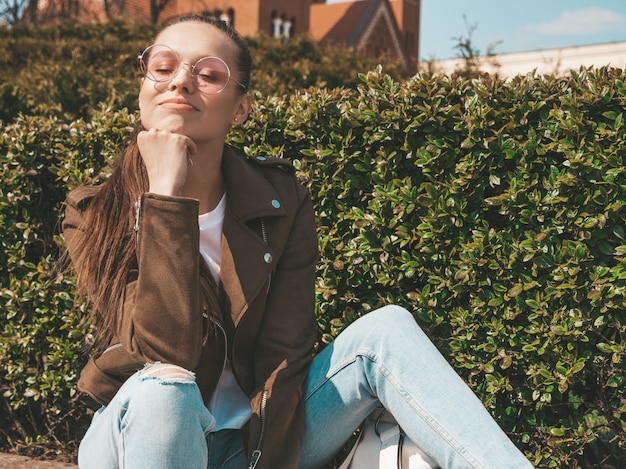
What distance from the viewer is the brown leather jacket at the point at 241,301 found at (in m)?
2.15

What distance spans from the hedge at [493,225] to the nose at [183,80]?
90 cm

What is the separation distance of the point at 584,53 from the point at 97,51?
28483mm

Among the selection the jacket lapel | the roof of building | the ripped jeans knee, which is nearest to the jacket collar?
the jacket lapel

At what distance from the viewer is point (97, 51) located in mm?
8758

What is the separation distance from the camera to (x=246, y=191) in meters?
2.59

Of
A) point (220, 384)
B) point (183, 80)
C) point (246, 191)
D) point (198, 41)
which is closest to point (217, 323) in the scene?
point (220, 384)

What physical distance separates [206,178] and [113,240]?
0.40 m

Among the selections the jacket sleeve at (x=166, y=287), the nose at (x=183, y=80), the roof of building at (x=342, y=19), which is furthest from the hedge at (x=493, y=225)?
the roof of building at (x=342, y=19)

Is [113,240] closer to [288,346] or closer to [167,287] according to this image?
[167,287]

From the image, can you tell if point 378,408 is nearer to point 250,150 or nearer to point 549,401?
point 549,401

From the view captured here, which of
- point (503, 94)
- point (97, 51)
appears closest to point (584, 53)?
point (97, 51)

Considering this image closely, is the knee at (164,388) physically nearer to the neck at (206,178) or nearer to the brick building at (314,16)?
the neck at (206,178)

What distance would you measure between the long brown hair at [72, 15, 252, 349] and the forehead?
0.14 feet

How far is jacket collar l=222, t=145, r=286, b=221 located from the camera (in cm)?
255
